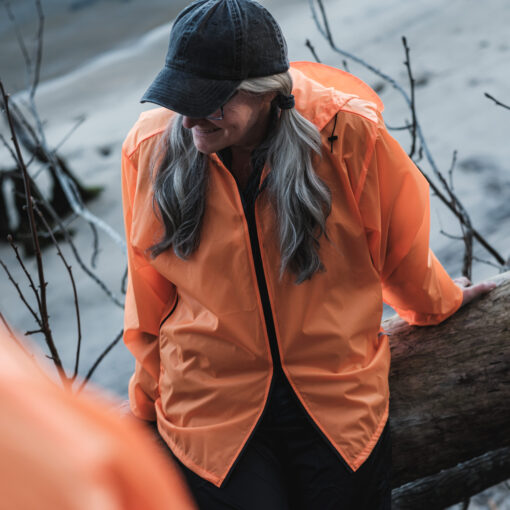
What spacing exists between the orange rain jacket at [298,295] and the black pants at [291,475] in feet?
0.12

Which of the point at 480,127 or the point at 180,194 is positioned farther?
the point at 480,127

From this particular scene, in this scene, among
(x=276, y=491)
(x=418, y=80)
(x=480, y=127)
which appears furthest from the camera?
(x=418, y=80)

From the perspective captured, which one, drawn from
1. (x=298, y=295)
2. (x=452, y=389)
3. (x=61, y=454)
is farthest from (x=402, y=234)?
(x=61, y=454)

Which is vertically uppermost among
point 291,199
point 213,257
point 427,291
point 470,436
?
point 291,199

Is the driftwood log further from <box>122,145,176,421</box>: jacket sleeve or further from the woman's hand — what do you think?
<box>122,145,176,421</box>: jacket sleeve

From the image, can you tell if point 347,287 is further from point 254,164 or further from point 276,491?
point 276,491

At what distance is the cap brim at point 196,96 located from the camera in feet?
4.62

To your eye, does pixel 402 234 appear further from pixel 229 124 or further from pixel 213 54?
pixel 213 54

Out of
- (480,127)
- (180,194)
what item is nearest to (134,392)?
(180,194)

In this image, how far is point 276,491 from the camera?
5.09 feet

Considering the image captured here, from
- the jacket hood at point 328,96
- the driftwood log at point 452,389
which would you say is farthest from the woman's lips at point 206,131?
the driftwood log at point 452,389

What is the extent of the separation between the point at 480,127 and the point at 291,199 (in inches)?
185

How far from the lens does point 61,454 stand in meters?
0.35

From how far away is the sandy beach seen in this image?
15.7 ft
